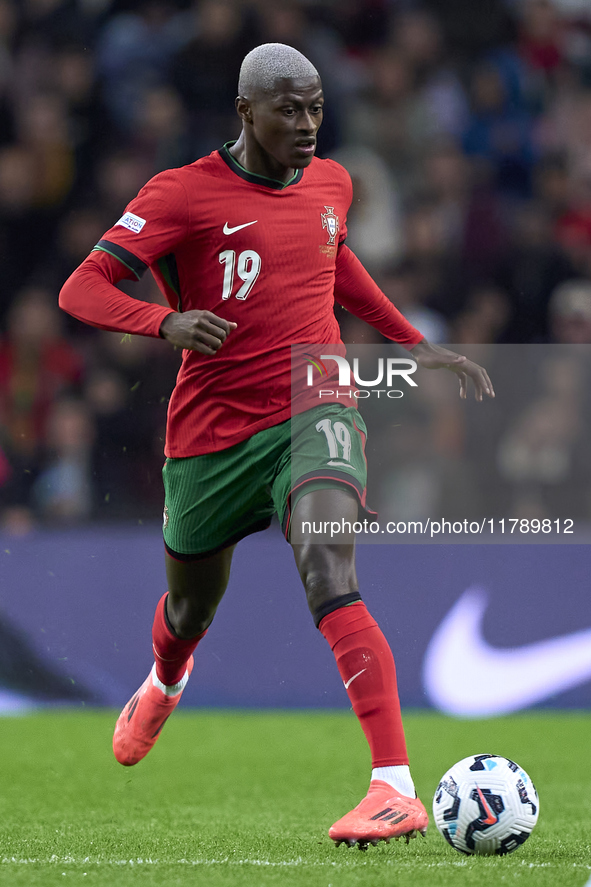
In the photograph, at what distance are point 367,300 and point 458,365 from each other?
1.39ft

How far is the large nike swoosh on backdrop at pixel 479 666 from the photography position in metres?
6.85

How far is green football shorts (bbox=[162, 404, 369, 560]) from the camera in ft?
12.4

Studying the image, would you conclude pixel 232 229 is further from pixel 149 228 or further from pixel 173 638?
pixel 173 638

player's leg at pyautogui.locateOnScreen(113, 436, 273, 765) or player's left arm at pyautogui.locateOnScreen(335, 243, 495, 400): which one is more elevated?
player's left arm at pyautogui.locateOnScreen(335, 243, 495, 400)

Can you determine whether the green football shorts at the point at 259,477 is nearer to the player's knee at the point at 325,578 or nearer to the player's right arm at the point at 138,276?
the player's knee at the point at 325,578

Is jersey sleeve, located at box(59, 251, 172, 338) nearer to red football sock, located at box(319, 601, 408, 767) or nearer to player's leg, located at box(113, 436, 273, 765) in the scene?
player's leg, located at box(113, 436, 273, 765)

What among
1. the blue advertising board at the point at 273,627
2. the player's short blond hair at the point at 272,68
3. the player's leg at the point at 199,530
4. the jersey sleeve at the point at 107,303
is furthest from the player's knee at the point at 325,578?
the blue advertising board at the point at 273,627

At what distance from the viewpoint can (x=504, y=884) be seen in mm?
2967

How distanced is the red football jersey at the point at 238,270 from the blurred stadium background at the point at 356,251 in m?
1.46

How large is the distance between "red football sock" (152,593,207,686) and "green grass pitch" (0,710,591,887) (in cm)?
46

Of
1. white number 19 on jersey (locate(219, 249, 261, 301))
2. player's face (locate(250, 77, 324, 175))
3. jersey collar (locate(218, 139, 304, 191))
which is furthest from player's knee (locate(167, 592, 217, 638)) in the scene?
player's face (locate(250, 77, 324, 175))

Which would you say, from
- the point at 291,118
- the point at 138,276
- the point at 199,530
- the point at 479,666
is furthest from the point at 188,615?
the point at 479,666

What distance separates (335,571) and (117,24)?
603 centimetres

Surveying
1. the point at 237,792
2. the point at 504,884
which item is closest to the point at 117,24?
the point at 237,792
